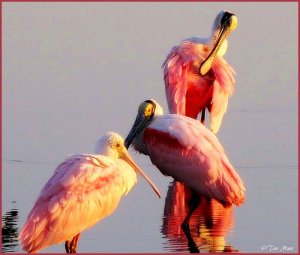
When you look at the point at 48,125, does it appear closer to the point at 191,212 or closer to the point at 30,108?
the point at 30,108

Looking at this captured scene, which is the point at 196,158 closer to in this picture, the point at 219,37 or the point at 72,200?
the point at 72,200

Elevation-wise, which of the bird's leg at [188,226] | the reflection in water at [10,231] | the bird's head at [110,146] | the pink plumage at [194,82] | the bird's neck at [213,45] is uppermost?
the bird's neck at [213,45]

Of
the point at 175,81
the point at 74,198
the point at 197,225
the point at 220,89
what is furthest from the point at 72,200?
the point at 220,89

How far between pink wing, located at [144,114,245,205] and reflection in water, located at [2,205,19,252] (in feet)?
5.04

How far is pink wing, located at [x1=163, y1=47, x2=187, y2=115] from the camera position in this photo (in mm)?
14039

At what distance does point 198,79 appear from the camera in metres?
14.4

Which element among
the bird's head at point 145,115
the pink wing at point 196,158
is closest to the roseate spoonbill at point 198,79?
the bird's head at point 145,115

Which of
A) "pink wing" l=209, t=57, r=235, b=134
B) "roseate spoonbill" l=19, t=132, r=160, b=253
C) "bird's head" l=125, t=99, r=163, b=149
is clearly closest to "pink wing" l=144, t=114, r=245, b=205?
"bird's head" l=125, t=99, r=163, b=149

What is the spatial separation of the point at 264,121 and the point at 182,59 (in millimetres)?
6481

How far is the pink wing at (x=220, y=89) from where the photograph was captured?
1408 cm

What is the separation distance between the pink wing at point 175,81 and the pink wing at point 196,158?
2.03 m

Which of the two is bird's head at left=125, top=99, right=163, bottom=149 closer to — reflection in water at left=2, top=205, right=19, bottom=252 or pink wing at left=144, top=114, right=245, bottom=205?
pink wing at left=144, top=114, right=245, bottom=205

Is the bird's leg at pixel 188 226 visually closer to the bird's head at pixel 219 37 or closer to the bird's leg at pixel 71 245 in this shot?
the bird's leg at pixel 71 245

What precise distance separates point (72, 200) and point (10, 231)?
5.33ft
